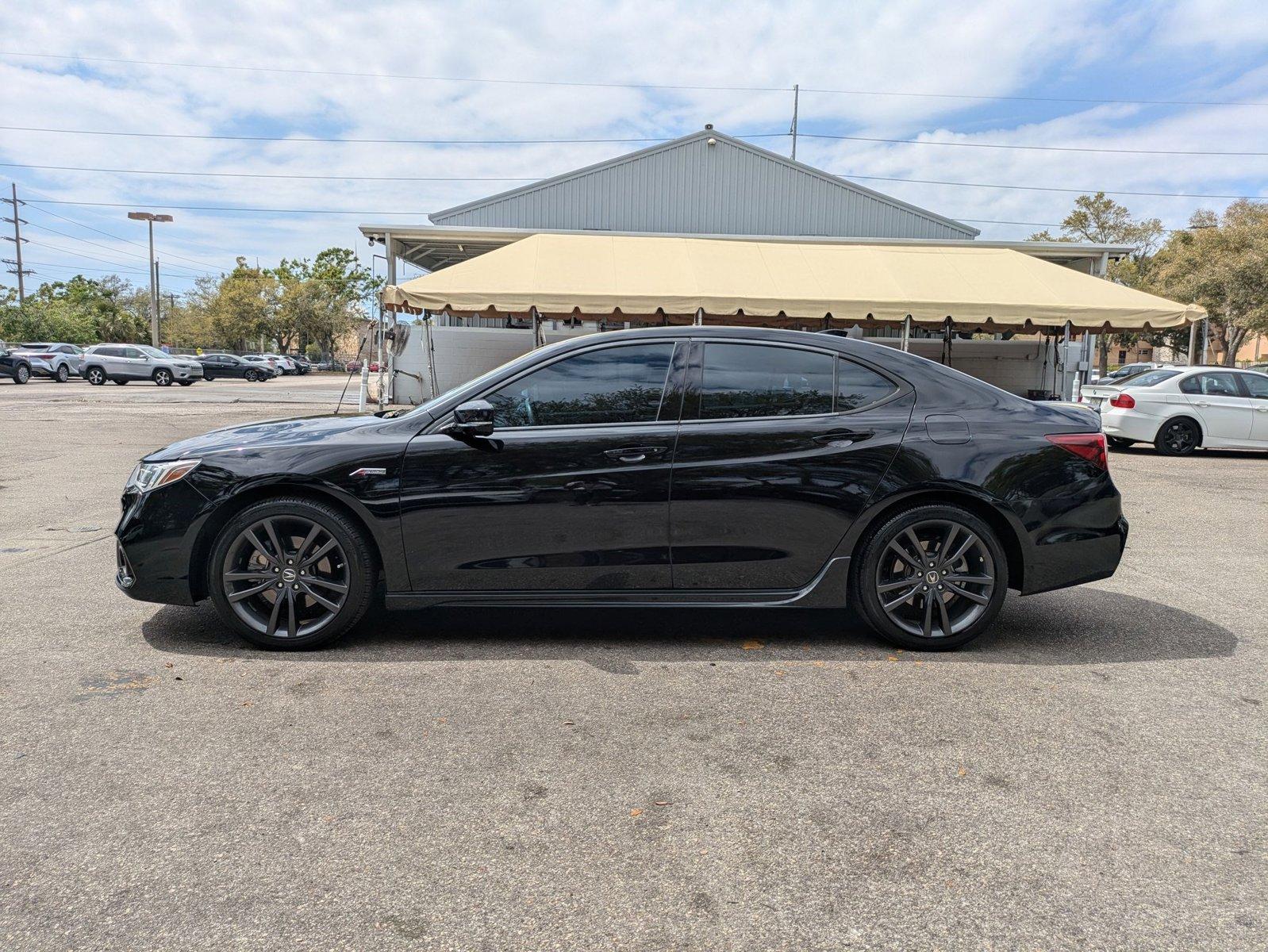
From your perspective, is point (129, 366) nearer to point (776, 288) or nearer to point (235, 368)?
point (235, 368)

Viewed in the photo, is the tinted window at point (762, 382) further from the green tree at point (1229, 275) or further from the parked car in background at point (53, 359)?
the green tree at point (1229, 275)

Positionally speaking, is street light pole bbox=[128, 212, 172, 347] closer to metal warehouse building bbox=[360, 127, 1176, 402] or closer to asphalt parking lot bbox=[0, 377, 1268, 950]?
metal warehouse building bbox=[360, 127, 1176, 402]

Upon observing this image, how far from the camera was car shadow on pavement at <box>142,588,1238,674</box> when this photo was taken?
14.2 feet

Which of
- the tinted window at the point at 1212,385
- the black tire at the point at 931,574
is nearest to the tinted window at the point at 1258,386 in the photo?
the tinted window at the point at 1212,385

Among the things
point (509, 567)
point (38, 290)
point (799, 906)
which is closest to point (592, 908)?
point (799, 906)

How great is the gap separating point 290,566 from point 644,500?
1.67 m

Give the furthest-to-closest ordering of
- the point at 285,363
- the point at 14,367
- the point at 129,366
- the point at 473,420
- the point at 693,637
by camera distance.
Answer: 1. the point at 285,363
2. the point at 129,366
3. the point at 14,367
4. the point at 693,637
5. the point at 473,420

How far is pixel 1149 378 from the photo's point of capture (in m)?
14.5

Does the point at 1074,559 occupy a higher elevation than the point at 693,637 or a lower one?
higher

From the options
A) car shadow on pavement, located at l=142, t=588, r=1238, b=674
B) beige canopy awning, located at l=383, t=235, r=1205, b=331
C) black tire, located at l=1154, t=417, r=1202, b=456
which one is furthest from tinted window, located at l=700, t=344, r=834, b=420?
black tire, located at l=1154, t=417, r=1202, b=456

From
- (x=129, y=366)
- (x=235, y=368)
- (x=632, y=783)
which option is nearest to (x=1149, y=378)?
(x=632, y=783)

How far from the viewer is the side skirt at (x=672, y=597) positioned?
4.31 metres

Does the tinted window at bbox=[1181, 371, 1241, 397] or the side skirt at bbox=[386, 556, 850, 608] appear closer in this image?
the side skirt at bbox=[386, 556, 850, 608]

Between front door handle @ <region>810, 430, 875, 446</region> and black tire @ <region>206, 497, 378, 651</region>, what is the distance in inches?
86.1
